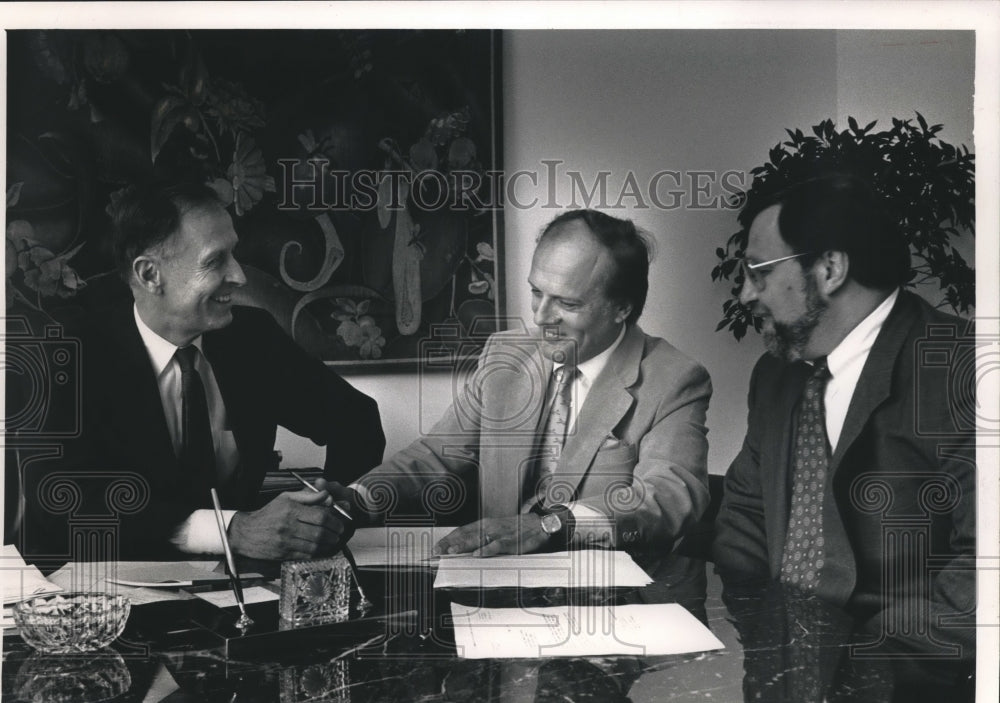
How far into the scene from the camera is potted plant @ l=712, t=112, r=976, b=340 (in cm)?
241

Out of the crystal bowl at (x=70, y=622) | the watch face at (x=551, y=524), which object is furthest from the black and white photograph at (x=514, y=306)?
the crystal bowl at (x=70, y=622)

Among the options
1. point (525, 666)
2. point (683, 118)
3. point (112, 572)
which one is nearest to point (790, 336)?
point (683, 118)

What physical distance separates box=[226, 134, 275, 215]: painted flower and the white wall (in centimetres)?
50

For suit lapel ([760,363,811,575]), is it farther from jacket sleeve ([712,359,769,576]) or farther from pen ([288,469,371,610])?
pen ([288,469,371,610])

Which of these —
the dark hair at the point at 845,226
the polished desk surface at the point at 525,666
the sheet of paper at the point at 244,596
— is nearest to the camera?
the polished desk surface at the point at 525,666

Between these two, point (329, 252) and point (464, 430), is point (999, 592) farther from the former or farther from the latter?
point (329, 252)

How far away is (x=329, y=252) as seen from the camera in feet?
7.89

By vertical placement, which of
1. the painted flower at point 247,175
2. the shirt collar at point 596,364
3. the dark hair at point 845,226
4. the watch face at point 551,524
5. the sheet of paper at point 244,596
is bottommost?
the sheet of paper at point 244,596

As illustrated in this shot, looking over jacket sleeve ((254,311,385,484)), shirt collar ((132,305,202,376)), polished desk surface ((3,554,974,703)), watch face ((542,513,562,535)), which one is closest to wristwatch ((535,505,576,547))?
watch face ((542,513,562,535))

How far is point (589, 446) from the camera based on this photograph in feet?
7.91

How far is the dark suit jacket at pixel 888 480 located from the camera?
7.87 feet

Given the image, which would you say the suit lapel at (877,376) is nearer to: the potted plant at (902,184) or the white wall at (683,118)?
the potted plant at (902,184)

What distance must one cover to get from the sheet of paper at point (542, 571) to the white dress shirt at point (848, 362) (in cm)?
60

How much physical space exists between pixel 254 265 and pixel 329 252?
0.18 m
